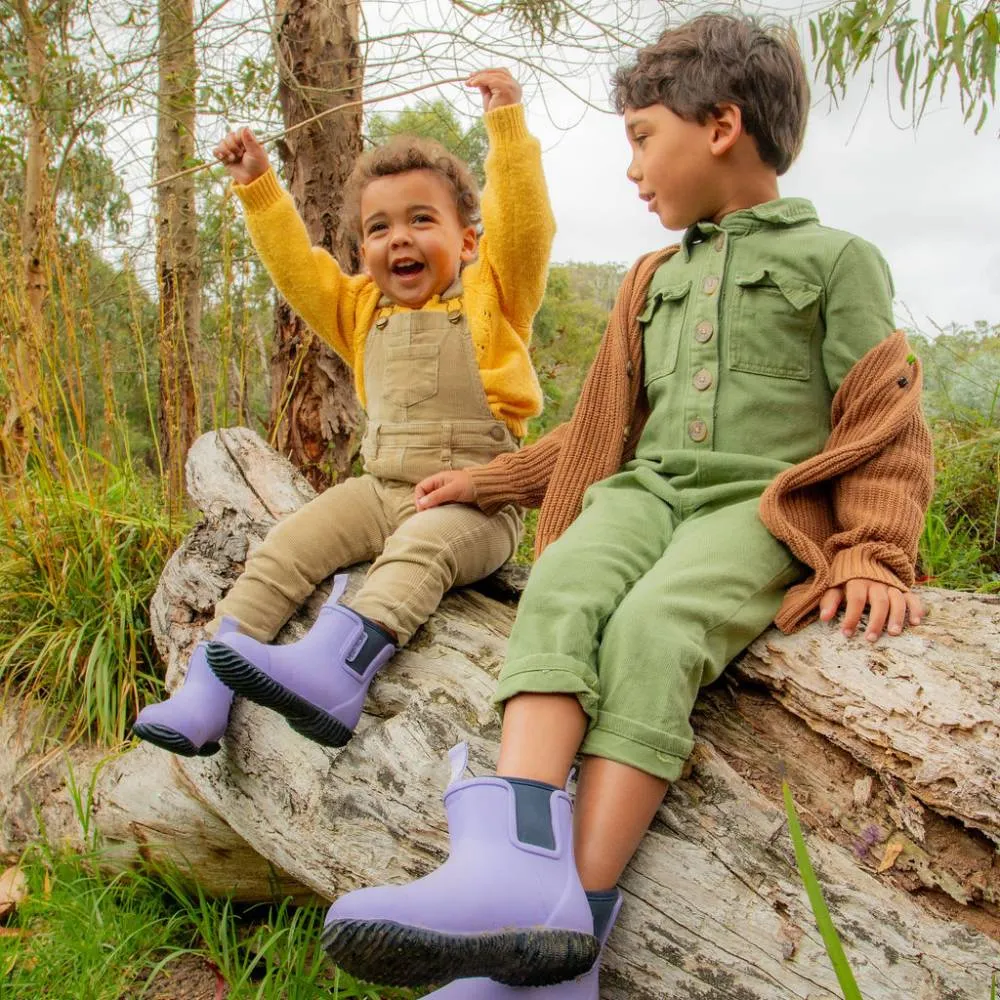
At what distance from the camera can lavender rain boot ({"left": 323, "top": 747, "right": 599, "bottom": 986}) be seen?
1.16 metres

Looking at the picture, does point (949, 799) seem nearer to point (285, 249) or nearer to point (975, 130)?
point (975, 130)

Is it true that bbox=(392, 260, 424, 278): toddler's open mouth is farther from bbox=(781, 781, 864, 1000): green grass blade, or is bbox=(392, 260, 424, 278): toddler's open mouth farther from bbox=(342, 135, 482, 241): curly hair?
bbox=(781, 781, 864, 1000): green grass blade

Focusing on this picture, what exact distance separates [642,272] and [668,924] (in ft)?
4.64

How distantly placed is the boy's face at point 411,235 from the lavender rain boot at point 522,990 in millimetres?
1713

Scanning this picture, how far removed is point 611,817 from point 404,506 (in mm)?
1134

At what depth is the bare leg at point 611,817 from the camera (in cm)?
138

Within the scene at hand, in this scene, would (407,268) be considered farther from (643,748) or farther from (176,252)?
(176,252)

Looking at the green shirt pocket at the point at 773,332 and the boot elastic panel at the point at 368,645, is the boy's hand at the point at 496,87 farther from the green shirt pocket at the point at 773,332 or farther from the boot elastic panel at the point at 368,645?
the boot elastic panel at the point at 368,645

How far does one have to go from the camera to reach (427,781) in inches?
67.4

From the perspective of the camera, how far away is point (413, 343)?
2.43 metres

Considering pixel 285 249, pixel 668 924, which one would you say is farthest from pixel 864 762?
pixel 285 249

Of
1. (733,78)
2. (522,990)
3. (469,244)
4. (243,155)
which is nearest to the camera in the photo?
(522,990)

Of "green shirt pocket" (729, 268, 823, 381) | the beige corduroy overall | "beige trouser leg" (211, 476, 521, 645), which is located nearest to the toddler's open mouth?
the beige corduroy overall

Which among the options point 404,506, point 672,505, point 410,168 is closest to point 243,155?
point 410,168
